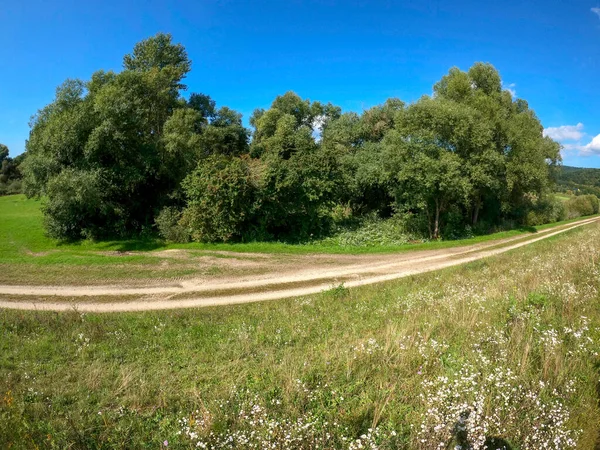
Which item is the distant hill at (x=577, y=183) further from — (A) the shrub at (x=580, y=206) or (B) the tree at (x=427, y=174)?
(B) the tree at (x=427, y=174)

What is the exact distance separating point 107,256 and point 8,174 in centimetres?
6923

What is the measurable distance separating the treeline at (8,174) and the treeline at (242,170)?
47.5 meters

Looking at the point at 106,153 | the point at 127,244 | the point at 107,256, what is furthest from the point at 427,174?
the point at 106,153

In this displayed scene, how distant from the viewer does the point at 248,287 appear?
47.9 feet

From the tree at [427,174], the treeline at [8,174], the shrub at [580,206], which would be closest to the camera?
the tree at [427,174]

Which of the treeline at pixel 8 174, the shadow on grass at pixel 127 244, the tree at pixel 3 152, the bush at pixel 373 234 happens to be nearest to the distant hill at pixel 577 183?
the bush at pixel 373 234

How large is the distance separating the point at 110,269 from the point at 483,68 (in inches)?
1520

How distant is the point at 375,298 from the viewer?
433 inches

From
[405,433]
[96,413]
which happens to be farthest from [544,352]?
[96,413]

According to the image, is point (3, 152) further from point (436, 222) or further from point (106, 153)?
point (436, 222)

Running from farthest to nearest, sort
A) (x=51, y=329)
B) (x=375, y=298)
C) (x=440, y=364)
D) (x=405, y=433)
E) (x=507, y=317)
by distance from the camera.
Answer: (x=375, y=298)
(x=51, y=329)
(x=507, y=317)
(x=440, y=364)
(x=405, y=433)

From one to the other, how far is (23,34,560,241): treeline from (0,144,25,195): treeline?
1871 inches

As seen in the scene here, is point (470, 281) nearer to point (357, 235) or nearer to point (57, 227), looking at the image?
point (357, 235)

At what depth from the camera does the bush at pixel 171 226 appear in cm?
2380
